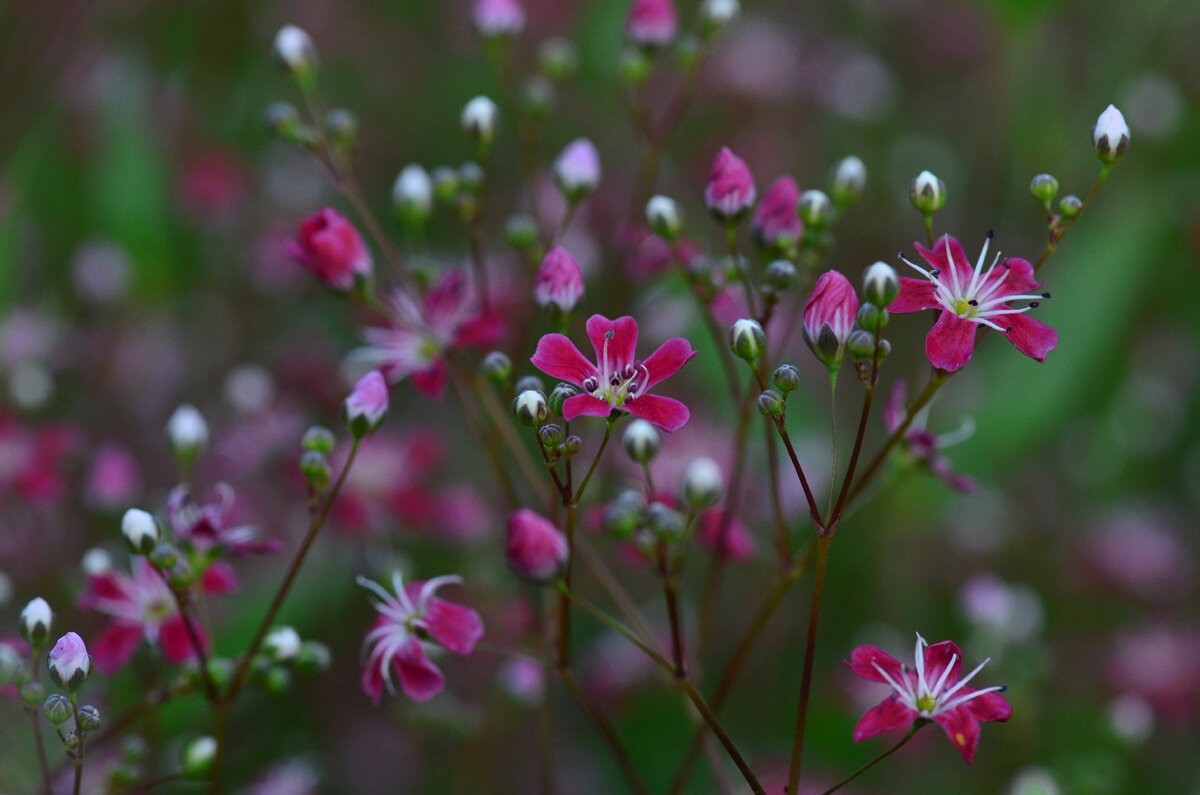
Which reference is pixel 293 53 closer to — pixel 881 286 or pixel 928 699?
pixel 881 286

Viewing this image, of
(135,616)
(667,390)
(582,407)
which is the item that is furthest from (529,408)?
(667,390)

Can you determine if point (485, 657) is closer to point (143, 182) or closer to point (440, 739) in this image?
point (440, 739)

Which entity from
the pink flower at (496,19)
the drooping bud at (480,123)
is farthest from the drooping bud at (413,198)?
the pink flower at (496,19)

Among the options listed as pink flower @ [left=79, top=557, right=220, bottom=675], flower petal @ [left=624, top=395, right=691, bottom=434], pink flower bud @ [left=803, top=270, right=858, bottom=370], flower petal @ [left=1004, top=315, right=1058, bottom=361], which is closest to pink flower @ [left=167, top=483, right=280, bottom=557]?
pink flower @ [left=79, top=557, right=220, bottom=675]

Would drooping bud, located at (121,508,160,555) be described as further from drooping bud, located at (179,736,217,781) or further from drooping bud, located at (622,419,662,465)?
drooping bud, located at (622,419,662,465)

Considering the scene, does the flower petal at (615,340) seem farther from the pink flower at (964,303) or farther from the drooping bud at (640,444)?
the pink flower at (964,303)

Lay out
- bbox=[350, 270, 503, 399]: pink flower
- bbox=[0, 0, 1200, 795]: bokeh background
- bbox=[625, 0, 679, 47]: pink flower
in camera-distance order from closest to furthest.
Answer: bbox=[350, 270, 503, 399]: pink flower < bbox=[625, 0, 679, 47]: pink flower < bbox=[0, 0, 1200, 795]: bokeh background
